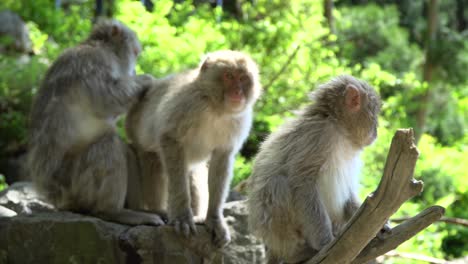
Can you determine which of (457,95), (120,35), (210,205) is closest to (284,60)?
(120,35)

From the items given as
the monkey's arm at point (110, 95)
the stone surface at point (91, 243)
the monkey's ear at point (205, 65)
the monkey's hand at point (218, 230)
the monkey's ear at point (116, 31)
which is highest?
the monkey's ear at point (116, 31)

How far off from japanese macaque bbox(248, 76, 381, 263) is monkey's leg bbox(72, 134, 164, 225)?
42.4 inches

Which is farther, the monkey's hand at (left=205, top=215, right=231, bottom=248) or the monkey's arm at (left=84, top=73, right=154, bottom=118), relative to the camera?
the monkey's arm at (left=84, top=73, right=154, bottom=118)

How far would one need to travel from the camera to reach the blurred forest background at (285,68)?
27.2 ft

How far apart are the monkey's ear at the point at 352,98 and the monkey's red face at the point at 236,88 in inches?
30.4

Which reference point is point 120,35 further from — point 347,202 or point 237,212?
point 347,202

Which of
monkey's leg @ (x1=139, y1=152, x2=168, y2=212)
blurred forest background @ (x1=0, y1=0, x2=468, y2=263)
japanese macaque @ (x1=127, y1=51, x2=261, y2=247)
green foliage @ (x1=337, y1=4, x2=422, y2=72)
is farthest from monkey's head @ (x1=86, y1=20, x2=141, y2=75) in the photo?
green foliage @ (x1=337, y1=4, x2=422, y2=72)

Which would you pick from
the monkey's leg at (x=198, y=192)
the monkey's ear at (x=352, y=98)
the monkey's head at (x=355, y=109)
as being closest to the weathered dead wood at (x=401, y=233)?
the monkey's head at (x=355, y=109)

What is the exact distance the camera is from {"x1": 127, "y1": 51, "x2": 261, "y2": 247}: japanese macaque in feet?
15.2

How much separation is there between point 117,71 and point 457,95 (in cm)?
900

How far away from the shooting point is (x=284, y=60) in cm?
869

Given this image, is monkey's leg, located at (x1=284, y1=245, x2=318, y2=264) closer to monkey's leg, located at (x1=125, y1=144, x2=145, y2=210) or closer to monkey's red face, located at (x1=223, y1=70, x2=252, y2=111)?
monkey's red face, located at (x1=223, y1=70, x2=252, y2=111)

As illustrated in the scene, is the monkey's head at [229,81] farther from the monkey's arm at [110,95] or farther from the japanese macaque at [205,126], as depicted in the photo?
the monkey's arm at [110,95]

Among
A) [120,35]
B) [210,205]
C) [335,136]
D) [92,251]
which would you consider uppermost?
[120,35]
